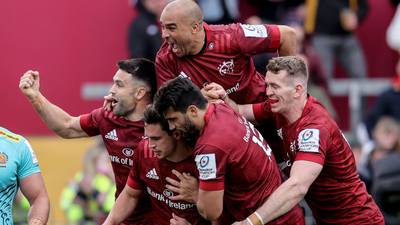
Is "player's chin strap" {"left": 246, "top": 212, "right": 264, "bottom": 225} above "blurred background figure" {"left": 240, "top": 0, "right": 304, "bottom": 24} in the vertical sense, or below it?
above

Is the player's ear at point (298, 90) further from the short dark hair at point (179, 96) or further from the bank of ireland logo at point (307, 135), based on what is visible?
the short dark hair at point (179, 96)

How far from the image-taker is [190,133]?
9.98 m

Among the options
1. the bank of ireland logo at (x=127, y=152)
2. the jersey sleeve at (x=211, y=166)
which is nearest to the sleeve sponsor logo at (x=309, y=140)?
the jersey sleeve at (x=211, y=166)

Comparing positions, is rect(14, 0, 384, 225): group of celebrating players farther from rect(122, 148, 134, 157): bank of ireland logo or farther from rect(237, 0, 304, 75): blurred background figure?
rect(237, 0, 304, 75): blurred background figure

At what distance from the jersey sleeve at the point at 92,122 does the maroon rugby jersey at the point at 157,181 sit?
2.17ft

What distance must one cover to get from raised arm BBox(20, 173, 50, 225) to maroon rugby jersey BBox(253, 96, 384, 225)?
1.75 m

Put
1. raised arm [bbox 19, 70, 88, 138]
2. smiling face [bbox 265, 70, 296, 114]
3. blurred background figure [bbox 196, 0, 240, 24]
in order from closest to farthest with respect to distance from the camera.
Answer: smiling face [bbox 265, 70, 296, 114]
raised arm [bbox 19, 70, 88, 138]
blurred background figure [bbox 196, 0, 240, 24]

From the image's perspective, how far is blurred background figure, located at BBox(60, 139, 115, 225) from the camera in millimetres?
15023

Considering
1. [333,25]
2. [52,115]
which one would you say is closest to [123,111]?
[52,115]

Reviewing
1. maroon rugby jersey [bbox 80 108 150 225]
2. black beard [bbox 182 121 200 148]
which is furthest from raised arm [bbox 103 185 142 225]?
black beard [bbox 182 121 200 148]

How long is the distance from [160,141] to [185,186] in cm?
45

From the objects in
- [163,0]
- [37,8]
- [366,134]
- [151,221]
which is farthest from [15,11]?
[151,221]

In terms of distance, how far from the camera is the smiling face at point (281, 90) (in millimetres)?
10430

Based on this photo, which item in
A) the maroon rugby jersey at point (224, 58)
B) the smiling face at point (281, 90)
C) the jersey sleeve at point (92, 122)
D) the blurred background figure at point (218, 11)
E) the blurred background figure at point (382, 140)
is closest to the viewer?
the smiling face at point (281, 90)
